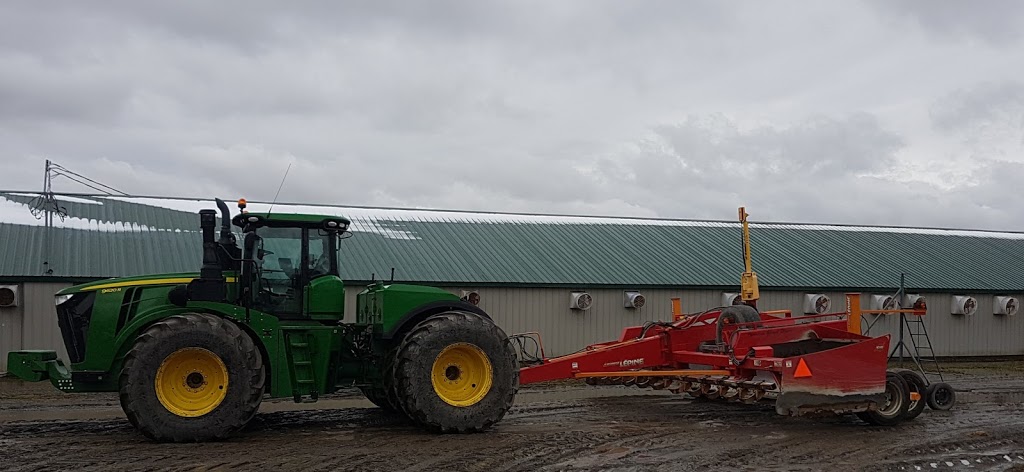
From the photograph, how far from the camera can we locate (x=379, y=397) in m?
11.3

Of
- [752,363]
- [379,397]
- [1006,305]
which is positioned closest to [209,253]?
[379,397]

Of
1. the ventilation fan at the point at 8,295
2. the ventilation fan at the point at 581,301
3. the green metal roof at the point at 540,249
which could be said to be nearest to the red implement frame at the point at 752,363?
the ventilation fan at the point at 581,301

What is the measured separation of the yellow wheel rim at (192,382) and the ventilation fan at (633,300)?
43.2 feet

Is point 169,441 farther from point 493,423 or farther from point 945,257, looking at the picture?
point 945,257

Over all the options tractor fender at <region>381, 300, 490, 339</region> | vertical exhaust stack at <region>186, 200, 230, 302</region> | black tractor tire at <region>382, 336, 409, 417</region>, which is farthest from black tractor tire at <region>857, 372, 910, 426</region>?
vertical exhaust stack at <region>186, 200, 230, 302</region>

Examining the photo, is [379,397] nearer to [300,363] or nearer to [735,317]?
[300,363]

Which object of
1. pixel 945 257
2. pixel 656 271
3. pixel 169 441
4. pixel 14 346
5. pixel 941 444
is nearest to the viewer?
pixel 169 441

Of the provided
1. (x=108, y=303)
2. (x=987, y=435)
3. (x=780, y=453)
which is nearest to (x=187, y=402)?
(x=108, y=303)

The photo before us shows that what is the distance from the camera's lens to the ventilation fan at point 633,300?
2080 centimetres

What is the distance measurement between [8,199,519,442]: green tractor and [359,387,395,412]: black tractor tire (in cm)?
15

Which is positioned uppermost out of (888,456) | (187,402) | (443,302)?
(443,302)

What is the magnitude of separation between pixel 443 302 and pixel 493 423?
5.08 ft

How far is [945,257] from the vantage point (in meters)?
26.7

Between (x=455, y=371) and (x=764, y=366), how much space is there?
372 cm
